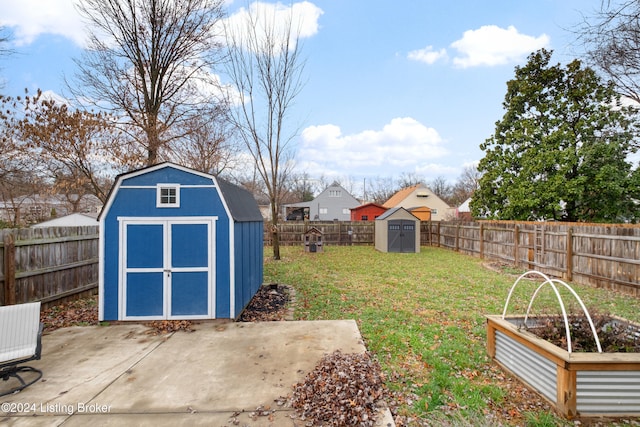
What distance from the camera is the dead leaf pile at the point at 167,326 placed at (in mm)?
4809

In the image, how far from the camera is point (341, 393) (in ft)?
9.46

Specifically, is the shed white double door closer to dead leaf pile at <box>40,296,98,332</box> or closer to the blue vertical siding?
the blue vertical siding

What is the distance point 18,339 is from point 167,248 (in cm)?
214

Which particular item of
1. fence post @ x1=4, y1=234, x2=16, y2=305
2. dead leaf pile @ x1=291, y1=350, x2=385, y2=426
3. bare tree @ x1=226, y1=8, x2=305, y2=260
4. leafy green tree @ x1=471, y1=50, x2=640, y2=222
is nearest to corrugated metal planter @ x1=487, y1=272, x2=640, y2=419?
dead leaf pile @ x1=291, y1=350, x2=385, y2=426

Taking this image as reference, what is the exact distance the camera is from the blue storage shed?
5.14 meters

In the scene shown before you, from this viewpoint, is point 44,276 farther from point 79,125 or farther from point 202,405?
point 202,405

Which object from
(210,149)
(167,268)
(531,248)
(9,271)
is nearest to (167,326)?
(167,268)

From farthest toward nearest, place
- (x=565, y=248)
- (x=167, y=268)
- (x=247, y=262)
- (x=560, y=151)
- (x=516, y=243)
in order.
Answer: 1. (x=560, y=151)
2. (x=516, y=243)
3. (x=565, y=248)
4. (x=247, y=262)
5. (x=167, y=268)

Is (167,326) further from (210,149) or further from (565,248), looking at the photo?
(210,149)

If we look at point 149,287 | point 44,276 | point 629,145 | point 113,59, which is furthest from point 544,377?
point 629,145

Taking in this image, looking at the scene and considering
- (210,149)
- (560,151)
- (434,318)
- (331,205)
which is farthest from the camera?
(331,205)

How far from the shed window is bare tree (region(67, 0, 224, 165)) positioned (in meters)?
5.78

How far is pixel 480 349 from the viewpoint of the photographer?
4.22m

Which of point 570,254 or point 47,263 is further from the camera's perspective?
point 570,254
